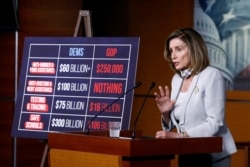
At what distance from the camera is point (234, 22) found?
594cm

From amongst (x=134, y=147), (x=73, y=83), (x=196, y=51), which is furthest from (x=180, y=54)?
(x=73, y=83)

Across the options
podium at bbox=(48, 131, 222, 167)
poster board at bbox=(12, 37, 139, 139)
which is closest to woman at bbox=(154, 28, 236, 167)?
podium at bbox=(48, 131, 222, 167)

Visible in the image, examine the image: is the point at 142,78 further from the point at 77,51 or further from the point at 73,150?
the point at 73,150

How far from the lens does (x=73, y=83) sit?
16.7 ft

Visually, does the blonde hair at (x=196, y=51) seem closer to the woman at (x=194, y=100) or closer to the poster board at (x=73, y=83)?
the woman at (x=194, y=100)

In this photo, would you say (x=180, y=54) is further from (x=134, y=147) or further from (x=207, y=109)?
(x=134, y=147)

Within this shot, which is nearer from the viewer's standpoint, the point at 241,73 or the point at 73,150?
the point at 73,150

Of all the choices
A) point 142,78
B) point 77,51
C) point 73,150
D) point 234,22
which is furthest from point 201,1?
point 73,150

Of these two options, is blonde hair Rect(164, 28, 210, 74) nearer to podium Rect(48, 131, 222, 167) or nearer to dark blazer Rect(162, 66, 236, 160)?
dark blazer Rect(162, 66, 236, 160)

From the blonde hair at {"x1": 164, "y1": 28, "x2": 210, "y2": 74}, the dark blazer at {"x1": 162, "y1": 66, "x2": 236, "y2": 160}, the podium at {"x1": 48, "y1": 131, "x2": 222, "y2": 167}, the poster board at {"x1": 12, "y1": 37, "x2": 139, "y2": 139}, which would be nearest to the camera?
the podium at {"x1": 48, "y1": 131, "x2": 222, "y2": 167}

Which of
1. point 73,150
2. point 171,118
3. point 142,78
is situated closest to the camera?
point 73,150

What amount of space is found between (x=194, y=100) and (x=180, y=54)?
0.27m

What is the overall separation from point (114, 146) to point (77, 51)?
1.89 m

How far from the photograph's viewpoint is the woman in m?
3.66
